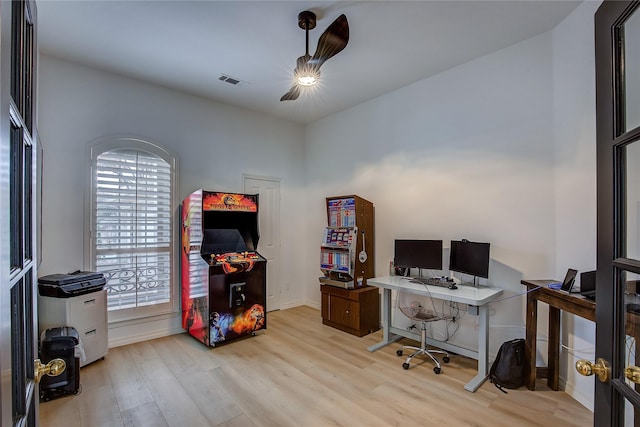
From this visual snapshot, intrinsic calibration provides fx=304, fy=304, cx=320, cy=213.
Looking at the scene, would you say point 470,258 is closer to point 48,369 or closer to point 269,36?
point 269,36

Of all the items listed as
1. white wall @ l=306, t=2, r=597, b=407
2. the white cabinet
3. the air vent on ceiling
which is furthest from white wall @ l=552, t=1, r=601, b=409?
the white cabinet

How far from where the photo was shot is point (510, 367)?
266 centimetres

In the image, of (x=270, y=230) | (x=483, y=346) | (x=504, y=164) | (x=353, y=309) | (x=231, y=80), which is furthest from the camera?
(x=270, y=230)

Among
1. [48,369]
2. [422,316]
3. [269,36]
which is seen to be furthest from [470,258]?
[48,369]

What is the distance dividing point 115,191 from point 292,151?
276 centimetres

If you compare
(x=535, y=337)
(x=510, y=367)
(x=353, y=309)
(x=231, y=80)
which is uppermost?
(x=231, y=80)

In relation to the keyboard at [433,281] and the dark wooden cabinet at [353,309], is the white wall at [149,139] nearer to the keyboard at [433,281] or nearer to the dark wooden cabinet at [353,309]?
the dark wooden cabinet at [353,309]

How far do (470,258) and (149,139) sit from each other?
13.1 ft

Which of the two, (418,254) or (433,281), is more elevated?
(418,254)

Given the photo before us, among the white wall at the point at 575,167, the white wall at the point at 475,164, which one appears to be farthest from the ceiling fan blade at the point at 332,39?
the white wall at the point at 575,167

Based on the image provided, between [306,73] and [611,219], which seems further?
[306,73]

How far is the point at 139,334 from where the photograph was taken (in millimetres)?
3691

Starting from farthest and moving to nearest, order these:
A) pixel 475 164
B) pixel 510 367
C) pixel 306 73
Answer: pixel 475 164 < pixel 510 367 < pixel 306 73

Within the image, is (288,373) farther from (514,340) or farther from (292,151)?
(292,151)
